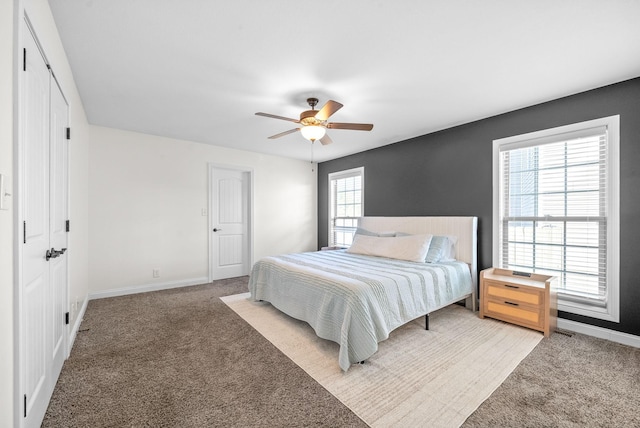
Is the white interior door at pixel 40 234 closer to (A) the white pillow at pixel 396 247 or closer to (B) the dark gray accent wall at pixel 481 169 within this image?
(A) the white pillow at pixel 396 247

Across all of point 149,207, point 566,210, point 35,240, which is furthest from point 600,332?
point 149,207

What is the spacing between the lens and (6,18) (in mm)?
1076

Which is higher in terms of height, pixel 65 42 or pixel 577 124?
pixel 65 42

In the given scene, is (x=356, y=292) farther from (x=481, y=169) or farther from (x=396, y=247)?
(x=481, y=169)

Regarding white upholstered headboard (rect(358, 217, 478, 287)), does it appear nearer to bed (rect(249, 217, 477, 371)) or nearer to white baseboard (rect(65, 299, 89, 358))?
bed (rect(249, 217, 477, 371))

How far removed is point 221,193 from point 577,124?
4.99 metres

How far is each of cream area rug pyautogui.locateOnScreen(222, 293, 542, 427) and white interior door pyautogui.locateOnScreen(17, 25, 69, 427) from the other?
5.03 ft

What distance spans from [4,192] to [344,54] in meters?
2.12

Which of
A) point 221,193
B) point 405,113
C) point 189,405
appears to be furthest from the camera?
point 221,193

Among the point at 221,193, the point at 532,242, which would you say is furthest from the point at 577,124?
the point at 221,193

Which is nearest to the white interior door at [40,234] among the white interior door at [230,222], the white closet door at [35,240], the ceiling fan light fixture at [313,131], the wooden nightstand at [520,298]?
the white closet door at [35,240]

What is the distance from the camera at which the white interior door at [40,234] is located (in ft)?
4.17

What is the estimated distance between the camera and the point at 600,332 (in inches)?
103

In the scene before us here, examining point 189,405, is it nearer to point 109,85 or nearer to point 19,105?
point 19,105
